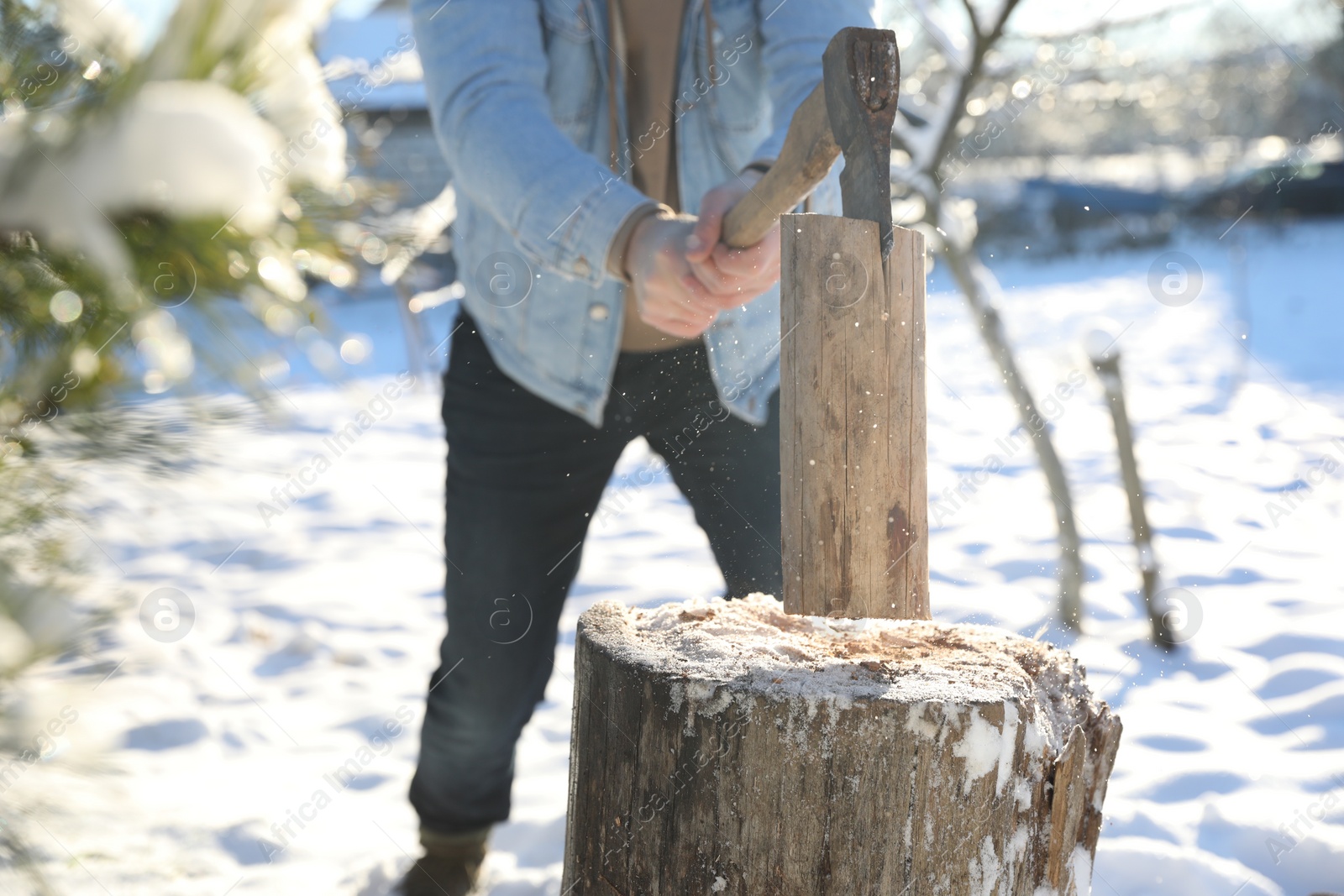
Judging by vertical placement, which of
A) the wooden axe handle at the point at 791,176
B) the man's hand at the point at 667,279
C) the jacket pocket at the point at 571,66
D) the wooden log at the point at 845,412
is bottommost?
the wooden log at the point at 845,412

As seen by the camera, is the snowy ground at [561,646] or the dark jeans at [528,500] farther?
the snowy ground at [561,646]

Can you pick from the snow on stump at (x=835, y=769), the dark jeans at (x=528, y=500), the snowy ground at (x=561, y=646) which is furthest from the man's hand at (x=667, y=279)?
the snow on stump at (x=835, y=769)

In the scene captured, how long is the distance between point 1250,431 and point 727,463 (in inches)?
218

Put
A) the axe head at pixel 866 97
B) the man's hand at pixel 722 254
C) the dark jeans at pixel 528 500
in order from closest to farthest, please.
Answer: the axe head at pixel 866 97
the man's hand at pixel 722 254
the dark jeans at pixel 528 500

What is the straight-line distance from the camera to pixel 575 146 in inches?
63.4

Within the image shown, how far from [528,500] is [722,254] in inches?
27.3

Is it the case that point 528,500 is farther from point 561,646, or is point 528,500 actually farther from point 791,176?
point 561,646

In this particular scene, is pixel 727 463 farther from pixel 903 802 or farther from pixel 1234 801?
pixel 1234 801

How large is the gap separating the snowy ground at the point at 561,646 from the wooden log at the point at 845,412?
26 centimetres

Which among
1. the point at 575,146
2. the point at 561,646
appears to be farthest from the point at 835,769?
the point at 561,646

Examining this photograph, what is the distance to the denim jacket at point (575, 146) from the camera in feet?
5.26

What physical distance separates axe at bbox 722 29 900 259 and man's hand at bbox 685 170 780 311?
0.07 meters

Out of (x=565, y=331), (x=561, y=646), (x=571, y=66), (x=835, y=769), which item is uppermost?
(x=571, y=66)

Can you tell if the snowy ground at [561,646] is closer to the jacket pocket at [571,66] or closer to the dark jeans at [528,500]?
the dark jeans at [528,500]
